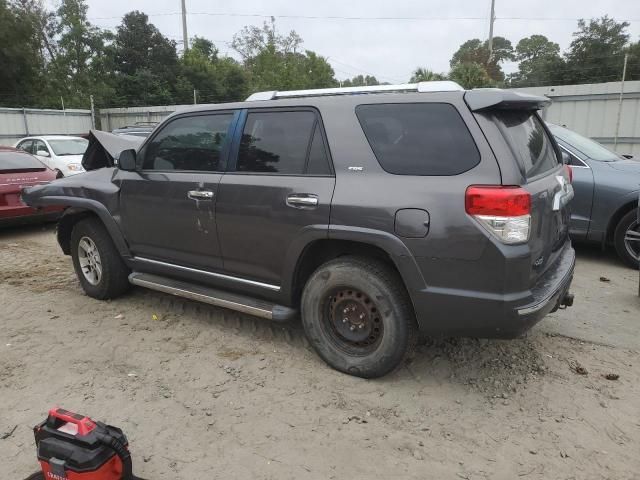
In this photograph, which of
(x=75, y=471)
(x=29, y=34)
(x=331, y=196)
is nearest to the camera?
(x=75, y=471)

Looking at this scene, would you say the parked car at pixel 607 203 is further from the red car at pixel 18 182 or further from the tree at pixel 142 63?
the tree at pixel 142 63

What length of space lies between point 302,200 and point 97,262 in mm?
2526

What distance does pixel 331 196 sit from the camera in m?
3.24

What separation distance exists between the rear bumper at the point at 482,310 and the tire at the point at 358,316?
181 millimetres

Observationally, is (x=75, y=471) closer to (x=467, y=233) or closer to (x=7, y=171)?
(x=467, y=233)

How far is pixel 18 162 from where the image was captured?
8156 millimetres

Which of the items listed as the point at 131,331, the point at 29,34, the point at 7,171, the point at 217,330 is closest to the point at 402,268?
the point at 217,330

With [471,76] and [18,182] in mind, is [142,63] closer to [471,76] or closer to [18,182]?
[471,76]

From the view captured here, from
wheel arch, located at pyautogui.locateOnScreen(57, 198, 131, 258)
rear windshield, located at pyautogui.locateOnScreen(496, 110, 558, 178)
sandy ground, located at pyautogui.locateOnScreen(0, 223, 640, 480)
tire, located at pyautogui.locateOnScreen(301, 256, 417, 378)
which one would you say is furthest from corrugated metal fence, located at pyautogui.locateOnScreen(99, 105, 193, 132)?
rear windshield, located at pyautogui.locateOnScreen(496, 110, 558, 178)

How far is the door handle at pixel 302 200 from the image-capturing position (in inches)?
130

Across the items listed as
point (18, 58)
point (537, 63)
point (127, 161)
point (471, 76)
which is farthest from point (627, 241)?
point (537, 63)

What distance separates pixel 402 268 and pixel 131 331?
8.11ft

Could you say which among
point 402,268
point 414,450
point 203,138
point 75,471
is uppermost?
point 203,138

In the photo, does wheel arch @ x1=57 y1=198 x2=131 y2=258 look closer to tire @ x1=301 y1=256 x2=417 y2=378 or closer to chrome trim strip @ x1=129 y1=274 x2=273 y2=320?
chrome trim strip @ x1=129 y1=274 x2=273 y2=320
